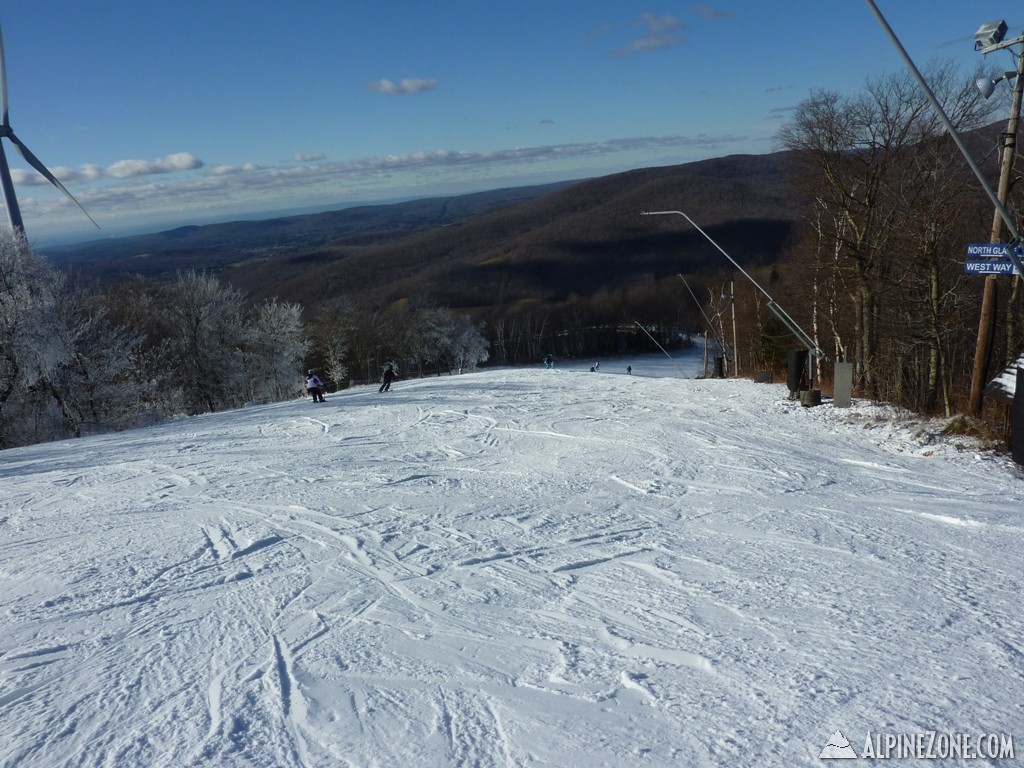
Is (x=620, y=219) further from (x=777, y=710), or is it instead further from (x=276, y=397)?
(x=777, y=710)

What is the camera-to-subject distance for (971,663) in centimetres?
542

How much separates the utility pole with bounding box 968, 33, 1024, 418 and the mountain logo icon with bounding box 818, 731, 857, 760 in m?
10.2

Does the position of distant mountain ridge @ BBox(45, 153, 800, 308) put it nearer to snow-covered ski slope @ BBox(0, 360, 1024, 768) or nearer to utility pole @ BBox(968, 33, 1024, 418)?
utility pole @ BBox(968, 33, 1024, 418)

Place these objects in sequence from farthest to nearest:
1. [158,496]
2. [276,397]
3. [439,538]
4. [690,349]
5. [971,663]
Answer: [690,349], [276,397], [158,496], [439,538], [971,663]

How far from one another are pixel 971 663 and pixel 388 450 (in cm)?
1174

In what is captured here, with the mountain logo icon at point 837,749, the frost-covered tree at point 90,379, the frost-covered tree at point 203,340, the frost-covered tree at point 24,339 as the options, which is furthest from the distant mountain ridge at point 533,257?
the mountain logo icon at point 837,749

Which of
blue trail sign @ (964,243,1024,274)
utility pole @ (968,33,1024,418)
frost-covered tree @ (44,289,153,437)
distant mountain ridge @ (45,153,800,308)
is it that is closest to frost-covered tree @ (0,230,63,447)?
frost-covered tree @ (44,289,153,437)

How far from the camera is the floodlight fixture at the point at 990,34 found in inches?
388

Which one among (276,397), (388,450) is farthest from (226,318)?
(388,450)

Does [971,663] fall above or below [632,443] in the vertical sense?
above

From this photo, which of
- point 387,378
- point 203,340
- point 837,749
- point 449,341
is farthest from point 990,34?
point 449,341

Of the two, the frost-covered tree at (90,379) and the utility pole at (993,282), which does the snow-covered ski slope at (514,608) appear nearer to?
the utility pole at (993,282)

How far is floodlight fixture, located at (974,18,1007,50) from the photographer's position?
9844mm

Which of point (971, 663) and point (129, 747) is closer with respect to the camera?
point (129, 747)
